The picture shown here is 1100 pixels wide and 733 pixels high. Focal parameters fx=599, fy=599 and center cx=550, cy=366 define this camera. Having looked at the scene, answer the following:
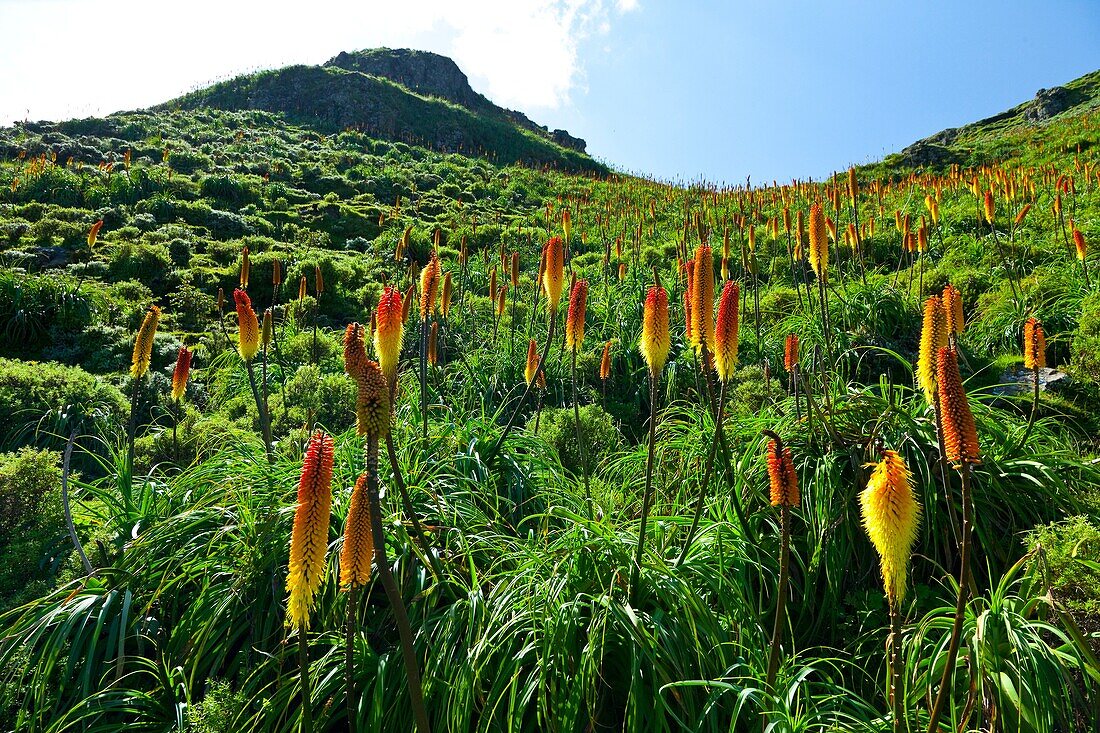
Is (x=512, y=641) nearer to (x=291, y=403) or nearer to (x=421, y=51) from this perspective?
(x=291, y=403)

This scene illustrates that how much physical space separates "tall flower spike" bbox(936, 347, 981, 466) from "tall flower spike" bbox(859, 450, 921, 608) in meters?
0.13

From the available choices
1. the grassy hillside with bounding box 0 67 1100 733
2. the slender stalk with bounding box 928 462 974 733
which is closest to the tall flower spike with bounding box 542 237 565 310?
the grassy hillside with bounding box 0 67 1100 733

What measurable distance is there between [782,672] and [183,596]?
290 cm

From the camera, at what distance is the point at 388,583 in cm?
153

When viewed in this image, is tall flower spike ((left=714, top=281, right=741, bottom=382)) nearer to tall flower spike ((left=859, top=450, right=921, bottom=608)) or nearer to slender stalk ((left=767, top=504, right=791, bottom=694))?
slender stalk ((left=767, top=504, right=791, bottom=694))

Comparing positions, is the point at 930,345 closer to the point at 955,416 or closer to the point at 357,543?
the point at 955,416

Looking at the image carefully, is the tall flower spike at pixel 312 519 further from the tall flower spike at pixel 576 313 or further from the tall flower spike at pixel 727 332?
the tall flower spike at pixel 576 313

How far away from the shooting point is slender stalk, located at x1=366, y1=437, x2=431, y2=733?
1.47 m

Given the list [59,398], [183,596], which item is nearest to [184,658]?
[183,596]

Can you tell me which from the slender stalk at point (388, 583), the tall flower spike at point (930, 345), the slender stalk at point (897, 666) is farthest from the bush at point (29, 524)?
the tall flower spike at point (930, 345)

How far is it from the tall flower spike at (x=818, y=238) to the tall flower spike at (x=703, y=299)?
1.65m

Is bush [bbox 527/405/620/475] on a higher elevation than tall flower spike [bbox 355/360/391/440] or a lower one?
lower

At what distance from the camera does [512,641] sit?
2.49m

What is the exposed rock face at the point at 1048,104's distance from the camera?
3197 centimetres
